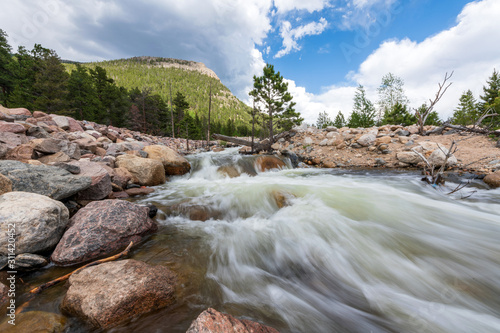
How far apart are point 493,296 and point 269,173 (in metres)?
9.01

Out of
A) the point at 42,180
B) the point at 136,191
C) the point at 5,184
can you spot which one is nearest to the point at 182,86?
the point at 136,191

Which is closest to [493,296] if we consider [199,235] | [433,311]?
[433,311]

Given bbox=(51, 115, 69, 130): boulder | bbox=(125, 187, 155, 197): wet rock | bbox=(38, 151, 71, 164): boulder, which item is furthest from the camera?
bbox=(51, 115, 69, 130): boulder

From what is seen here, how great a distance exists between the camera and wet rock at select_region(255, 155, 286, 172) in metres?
11.3

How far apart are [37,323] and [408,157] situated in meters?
14.1

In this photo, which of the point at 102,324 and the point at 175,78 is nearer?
the point at 102,324

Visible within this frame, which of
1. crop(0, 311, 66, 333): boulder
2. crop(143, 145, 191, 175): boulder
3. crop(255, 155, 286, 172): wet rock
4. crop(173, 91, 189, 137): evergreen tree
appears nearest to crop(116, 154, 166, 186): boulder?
crop(143, 145, 191, 175): boulder

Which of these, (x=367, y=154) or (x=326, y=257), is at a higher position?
(x=367, y=154)

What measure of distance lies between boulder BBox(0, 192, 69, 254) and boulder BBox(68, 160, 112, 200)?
1.99m

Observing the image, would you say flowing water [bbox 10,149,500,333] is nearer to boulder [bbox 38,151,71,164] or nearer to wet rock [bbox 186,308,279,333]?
wet rock [bbox 186,308,279,333]

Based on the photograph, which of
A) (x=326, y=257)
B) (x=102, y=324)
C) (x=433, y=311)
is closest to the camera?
(x=102, y=324)

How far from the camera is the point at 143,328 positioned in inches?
72.3

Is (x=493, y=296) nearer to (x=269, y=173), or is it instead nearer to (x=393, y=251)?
(x=393, y=251)

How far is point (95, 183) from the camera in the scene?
16.1 ft
